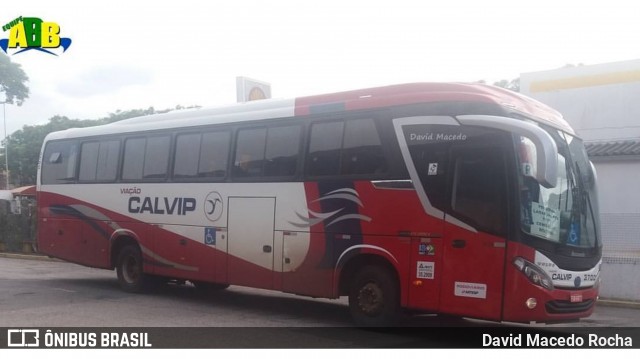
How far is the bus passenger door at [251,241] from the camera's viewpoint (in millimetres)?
10805

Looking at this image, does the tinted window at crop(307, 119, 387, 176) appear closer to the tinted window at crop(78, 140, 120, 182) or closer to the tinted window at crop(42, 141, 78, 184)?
the tinted window at crop(78, 140, 120, 182)

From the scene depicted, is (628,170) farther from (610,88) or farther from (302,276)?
(302,276)

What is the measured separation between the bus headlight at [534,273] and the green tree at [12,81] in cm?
4091

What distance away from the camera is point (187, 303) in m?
12.2

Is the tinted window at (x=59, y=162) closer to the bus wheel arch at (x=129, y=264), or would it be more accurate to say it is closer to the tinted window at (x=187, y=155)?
the bus wheel arch at (x=129, y=264)

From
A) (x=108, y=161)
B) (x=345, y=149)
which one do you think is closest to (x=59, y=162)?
(x=108, y=161)

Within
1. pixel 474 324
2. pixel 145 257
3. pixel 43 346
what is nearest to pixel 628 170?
pixel 474 324

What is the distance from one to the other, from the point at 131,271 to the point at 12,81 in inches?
1320

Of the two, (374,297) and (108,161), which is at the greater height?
(108,161)

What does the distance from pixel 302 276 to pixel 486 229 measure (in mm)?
3293

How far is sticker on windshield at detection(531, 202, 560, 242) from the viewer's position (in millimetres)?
7961

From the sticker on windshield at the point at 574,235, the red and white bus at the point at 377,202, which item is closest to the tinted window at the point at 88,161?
the red and white bus at the point at 377,202

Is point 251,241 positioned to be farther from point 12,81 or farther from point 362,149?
point 12,81

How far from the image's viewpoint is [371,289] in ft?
30.8
